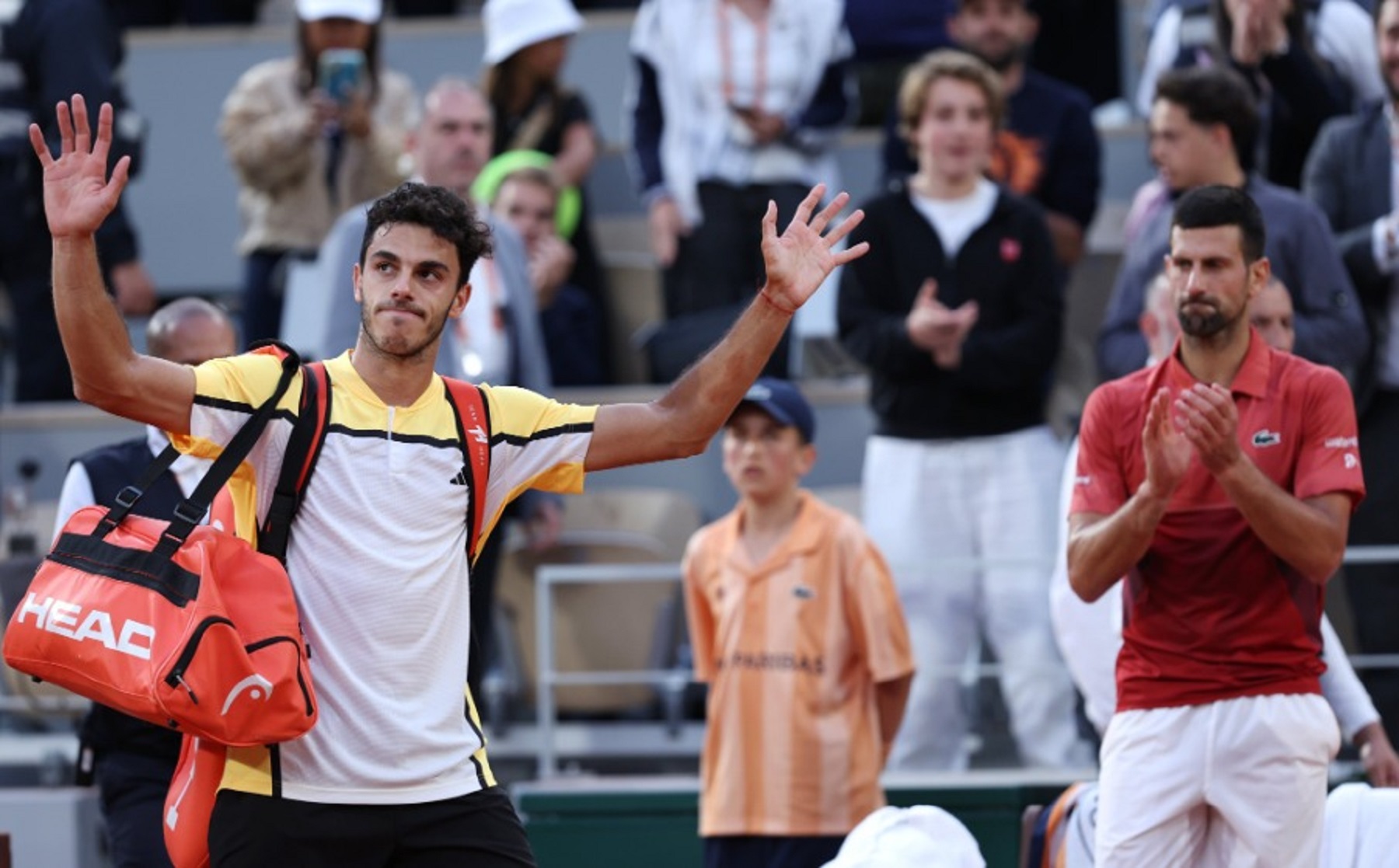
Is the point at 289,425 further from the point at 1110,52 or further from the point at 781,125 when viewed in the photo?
the point at 1110,52

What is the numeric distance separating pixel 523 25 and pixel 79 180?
5.49 metres

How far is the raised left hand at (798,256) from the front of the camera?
16.5 feet

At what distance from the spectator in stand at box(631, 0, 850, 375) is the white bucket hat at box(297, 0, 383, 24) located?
1.24 m

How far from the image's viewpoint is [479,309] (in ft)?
27.2

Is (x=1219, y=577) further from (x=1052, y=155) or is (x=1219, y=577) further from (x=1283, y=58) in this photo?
(x=1052, y=155)

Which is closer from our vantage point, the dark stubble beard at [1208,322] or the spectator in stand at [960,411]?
the dark stubble beard at [1208,322]

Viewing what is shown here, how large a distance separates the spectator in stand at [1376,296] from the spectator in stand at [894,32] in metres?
2.83

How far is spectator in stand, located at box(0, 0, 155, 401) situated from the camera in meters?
9.91

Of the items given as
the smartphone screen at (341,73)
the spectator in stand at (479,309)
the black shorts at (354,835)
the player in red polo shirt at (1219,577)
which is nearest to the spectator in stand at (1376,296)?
the player in red polo shirt at (1219,577)

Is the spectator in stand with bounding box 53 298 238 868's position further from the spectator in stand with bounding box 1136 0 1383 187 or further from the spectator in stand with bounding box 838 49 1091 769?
the spectator in stand with bounding box 1136 0 1383 187

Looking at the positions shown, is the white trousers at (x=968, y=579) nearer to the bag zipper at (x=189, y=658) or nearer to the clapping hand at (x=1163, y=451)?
the clapping hand at (x=1163, y=451)

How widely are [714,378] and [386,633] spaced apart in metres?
0.88

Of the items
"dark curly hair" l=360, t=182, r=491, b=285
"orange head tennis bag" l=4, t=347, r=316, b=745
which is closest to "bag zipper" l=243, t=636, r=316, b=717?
"orange head tennis bag" l=4, t=347, r=316, b=745

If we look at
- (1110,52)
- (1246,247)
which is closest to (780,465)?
(1246,247)
